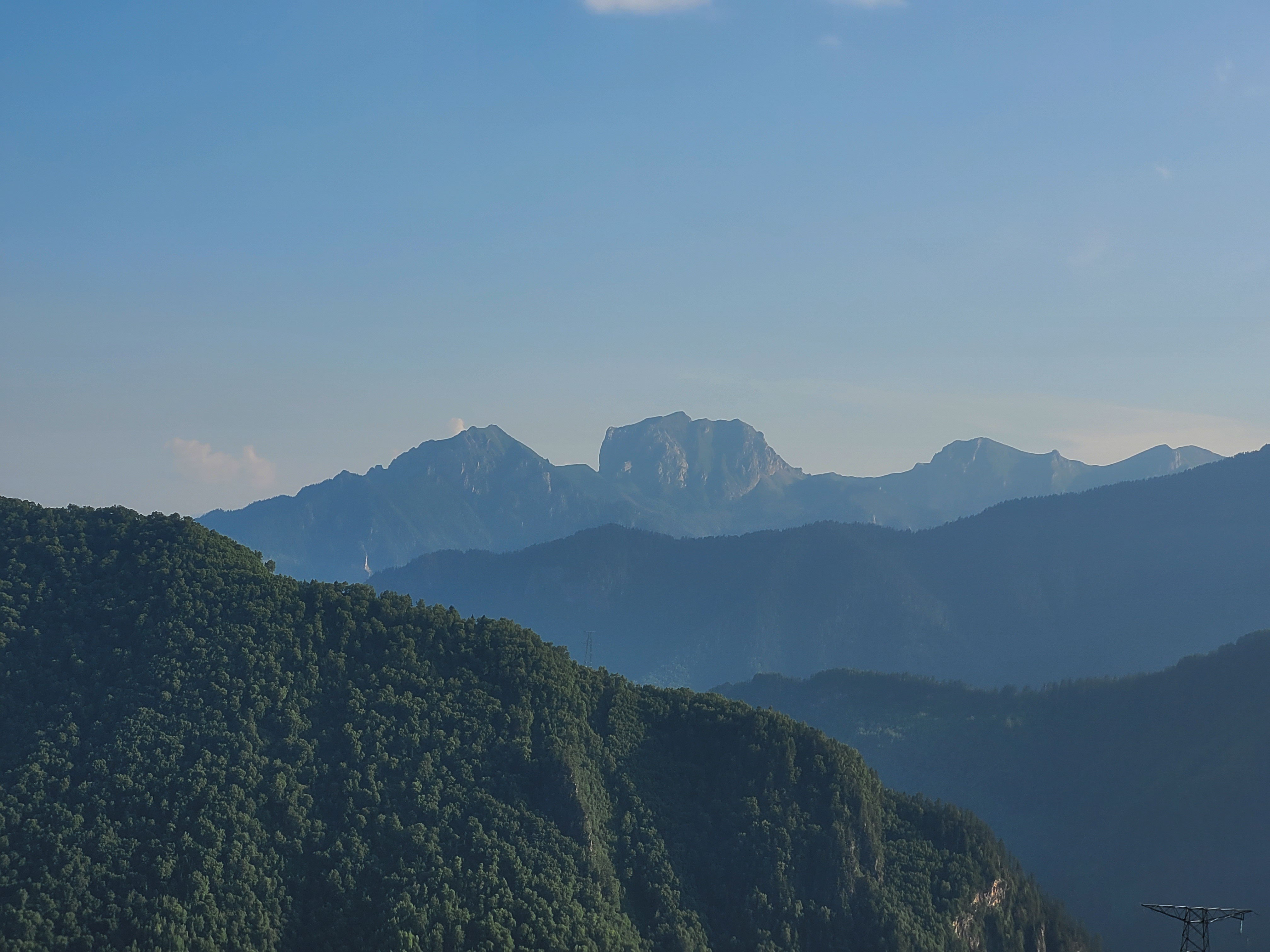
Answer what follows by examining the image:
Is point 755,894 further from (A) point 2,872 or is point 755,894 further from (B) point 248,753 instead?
(A) point 2,872

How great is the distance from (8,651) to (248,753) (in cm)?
3026

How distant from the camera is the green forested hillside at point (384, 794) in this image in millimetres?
122125

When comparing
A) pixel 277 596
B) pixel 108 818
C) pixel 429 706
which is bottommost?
pixel 108 818

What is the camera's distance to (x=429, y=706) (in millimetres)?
154375

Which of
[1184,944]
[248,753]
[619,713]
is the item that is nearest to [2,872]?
[248,753]

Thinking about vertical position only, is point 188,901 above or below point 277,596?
below

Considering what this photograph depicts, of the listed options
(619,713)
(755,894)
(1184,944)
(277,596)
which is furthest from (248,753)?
(1184,944)

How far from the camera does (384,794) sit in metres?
140

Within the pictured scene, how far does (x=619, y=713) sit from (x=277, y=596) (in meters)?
48.2

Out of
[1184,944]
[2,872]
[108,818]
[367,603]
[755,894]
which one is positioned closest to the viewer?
[1184,944]

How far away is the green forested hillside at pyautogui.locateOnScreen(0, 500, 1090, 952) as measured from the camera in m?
122

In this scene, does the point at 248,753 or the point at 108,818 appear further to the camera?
the point at 248,753

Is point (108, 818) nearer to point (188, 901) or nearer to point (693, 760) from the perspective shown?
point (188, 901)

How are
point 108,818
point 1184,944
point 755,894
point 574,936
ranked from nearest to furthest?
point 1184,944, point 108,818, point 574,936, point 755,894
